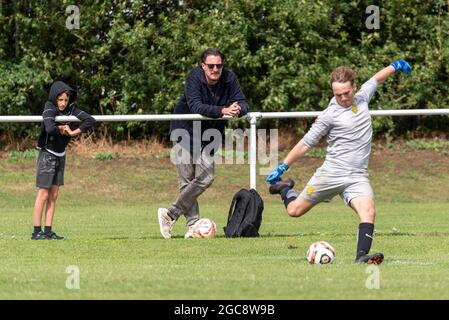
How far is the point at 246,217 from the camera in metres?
13.3

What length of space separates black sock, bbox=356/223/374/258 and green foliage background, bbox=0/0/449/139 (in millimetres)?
14219

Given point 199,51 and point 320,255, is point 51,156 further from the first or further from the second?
point 199,51

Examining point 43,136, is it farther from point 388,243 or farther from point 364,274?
point 364,274

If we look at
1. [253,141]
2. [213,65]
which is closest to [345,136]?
[213,65]

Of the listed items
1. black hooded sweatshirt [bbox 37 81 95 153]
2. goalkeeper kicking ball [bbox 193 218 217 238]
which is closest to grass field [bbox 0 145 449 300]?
goalkeeper kicking ball [bbox 193 218 217 238]

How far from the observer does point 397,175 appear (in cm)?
2341

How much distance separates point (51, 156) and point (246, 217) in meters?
2.36

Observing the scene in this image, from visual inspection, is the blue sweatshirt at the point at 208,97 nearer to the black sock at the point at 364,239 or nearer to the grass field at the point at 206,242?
the grass field at the point at 206,242

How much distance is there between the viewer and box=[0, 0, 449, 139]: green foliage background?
25.0m

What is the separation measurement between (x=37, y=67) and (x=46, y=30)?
87cm

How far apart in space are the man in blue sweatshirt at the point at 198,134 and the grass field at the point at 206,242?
1.41ft

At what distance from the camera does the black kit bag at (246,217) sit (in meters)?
13.2

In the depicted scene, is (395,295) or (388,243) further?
(388,243)
